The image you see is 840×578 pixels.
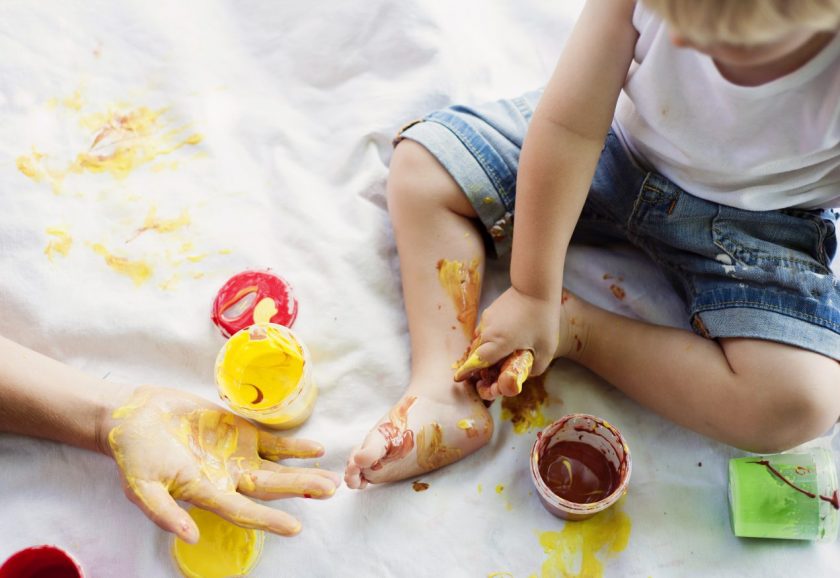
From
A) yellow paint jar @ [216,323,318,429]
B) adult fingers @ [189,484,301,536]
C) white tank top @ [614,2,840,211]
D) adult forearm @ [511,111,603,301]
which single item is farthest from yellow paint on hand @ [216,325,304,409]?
white tank top @ [614,2,840,211]

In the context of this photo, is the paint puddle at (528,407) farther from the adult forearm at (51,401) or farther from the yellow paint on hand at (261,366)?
the adult forearm at (51,401)

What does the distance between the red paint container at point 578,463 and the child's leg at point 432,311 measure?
9cm

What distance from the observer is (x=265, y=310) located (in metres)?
1.12

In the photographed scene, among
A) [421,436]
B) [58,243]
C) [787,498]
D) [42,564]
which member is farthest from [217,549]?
[787,498]

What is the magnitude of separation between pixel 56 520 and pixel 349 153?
0.72 metres

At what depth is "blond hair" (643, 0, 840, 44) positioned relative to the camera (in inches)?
23.6

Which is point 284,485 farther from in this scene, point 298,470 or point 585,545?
point 585,545

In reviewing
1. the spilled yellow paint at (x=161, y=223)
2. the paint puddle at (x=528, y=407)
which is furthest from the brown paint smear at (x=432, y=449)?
the spilled yellow paint at (x=161, y=223)

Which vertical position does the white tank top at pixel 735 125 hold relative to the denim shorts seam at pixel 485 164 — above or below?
above

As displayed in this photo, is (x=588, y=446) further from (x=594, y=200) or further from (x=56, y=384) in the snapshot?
(x=56, y=384)

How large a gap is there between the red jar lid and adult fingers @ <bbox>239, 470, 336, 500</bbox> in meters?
0.24

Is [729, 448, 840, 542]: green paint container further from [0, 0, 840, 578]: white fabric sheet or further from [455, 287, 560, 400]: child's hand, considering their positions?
[455, 287, 560, 400]: child's hand

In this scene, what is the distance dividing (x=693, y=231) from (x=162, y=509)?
0.80 m

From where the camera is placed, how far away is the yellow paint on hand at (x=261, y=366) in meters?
1.03
